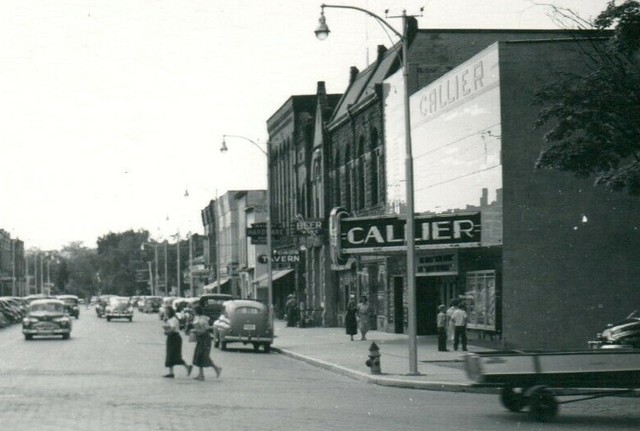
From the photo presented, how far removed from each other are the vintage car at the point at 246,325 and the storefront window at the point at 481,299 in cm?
713

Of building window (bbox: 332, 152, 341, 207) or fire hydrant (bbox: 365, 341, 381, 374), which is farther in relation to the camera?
building window (bbox: 332, 152, 341, 207)

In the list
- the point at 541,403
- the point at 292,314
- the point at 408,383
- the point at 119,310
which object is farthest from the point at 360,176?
the point at 119,310

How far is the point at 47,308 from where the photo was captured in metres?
51.7

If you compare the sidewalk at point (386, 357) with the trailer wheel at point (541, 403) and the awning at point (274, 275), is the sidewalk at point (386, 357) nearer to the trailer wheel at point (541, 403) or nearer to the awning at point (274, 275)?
the trailer wheel at point (541, 403)

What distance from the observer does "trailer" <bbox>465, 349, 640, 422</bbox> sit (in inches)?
670

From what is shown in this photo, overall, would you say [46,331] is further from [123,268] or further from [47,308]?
[123,268]

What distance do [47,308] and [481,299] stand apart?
23901mm

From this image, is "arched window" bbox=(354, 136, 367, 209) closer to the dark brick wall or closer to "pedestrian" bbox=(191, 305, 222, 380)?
the dark brick wall

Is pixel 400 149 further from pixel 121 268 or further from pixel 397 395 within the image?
pixel 121 268

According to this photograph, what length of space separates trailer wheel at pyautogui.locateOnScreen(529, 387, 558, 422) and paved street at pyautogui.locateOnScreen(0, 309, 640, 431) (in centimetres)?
26

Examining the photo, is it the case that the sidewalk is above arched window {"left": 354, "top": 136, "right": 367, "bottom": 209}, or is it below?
below

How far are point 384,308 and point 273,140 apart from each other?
3126 cm

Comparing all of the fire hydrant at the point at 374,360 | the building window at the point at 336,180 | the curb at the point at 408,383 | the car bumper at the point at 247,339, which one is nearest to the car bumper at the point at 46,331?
the car bumper at the point at 247,339

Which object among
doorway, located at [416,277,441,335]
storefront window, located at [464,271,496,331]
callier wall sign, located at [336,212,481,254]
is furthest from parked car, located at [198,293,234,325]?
storefront window, located at [464,271,496,331]
